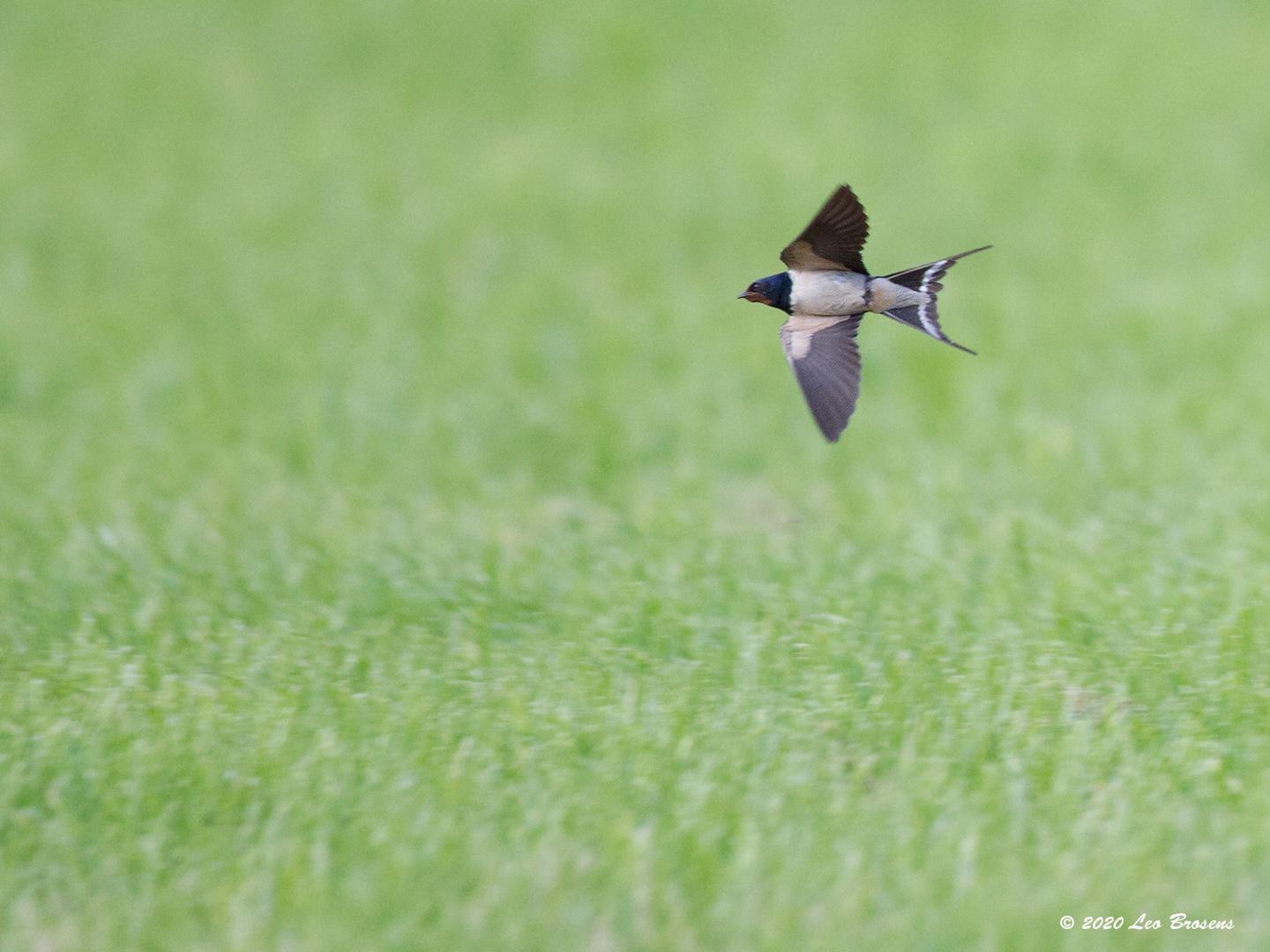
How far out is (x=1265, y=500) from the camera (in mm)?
6648

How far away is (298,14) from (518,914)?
15971 mm

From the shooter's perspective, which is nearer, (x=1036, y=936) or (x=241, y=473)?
(x=1036, y=936)

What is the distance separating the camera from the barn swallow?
164 inches

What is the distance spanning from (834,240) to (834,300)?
19 centimetres

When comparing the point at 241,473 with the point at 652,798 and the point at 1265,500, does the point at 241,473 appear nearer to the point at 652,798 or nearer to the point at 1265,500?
the point at 652,798

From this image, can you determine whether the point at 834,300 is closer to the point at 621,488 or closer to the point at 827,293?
the point at 827,293

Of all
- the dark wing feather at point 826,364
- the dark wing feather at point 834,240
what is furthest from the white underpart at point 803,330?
the dark wing feather at point 834,240

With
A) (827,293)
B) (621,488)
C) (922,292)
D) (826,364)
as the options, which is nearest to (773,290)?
(827,293)

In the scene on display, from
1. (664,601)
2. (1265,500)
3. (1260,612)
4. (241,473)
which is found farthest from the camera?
(241,473)

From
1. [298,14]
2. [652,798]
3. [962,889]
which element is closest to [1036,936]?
[962,889]

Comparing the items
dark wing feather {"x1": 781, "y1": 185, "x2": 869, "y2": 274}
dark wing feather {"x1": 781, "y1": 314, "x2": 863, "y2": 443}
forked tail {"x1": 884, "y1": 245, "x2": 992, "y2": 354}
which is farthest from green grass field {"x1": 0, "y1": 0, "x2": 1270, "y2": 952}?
dark wing feather {"x1": 781, "y1": 185, "x2": 869, "y2": 274}

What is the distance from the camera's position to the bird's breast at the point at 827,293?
4.28m

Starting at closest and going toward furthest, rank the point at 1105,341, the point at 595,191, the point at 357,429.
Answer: the point at 357,429 < the point at 1105,341 < the point at 595,191

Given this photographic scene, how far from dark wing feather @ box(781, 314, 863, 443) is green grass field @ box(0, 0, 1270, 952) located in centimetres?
108
